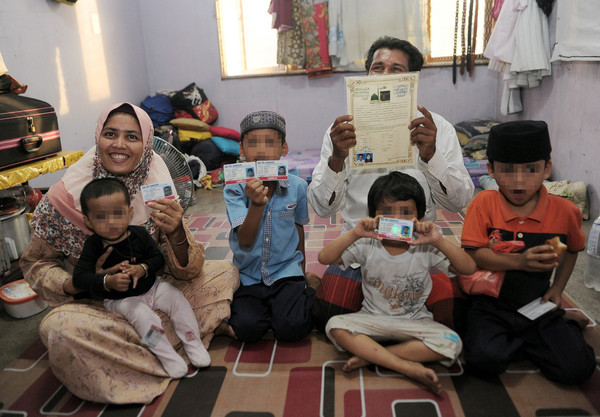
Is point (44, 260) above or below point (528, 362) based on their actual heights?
above

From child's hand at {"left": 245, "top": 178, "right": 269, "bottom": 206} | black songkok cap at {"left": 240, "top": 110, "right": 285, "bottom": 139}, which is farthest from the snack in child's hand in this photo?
black songkok cap at {"left": 240, "top": 110, "right": 285, "bottom": 139}


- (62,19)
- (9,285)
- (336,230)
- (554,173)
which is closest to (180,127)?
(62,19)

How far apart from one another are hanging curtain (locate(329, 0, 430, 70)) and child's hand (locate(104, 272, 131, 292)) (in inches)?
174

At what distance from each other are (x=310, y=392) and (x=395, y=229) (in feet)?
2.24

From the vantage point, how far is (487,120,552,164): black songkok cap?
1.64 meters

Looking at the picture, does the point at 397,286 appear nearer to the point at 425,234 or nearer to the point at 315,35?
the point at 425,234

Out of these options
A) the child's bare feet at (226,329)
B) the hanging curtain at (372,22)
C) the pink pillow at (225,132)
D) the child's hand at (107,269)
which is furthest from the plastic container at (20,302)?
the hanging curtain at (372,22)

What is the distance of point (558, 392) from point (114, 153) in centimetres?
193

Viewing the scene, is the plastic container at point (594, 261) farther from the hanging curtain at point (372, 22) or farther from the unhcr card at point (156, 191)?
the hanging curtain at point (372, 22)

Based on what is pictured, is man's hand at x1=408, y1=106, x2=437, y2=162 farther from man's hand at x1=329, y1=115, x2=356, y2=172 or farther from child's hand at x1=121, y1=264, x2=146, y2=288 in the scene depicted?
child's hand at x1=121, y1=264, x2=146, y2=288

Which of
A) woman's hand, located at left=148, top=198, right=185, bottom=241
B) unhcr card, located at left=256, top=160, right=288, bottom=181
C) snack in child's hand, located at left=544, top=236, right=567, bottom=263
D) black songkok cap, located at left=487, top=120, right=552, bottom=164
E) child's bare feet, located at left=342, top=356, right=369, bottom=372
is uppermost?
black songkok cap, located at left=487, top=120, right=552, bottom=164

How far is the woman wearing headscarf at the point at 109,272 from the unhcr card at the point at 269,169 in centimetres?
36

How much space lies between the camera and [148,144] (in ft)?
6.39

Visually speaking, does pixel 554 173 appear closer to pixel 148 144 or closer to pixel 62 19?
pixel 148 144
